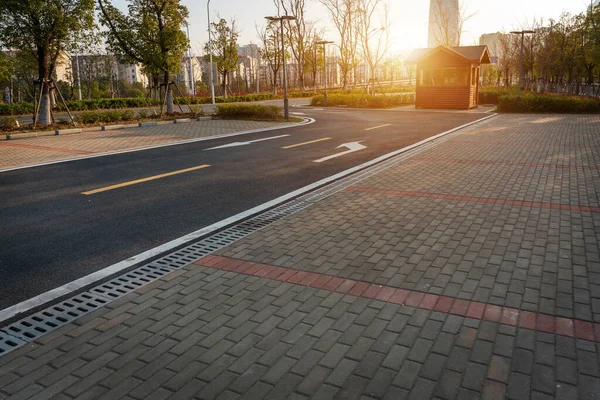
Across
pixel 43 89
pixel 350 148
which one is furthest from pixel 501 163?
pixel 43 89

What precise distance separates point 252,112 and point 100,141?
32.2ft

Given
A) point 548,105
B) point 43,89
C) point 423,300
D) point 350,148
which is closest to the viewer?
point 423,300

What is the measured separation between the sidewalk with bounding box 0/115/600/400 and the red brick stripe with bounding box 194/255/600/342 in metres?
0.02

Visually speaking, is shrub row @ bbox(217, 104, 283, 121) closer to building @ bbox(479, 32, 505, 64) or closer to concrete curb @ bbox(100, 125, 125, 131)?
concrete curb @ bbox(100, 125, 125, 131)

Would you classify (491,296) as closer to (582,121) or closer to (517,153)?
(517,153)

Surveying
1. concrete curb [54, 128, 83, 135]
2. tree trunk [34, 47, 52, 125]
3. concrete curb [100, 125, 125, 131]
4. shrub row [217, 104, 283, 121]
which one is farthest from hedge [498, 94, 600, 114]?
tree trunk [34, 47, 52, 125]

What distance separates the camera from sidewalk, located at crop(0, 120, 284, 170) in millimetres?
13413

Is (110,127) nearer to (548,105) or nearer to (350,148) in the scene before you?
(350,148)

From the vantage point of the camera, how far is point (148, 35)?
23.6 meters

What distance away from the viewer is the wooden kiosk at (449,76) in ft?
98.6

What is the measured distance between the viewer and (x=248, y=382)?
10.3ft

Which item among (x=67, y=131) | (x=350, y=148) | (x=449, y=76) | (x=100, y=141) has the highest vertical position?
(x=449, y=76)

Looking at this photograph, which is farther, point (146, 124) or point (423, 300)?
point (146, 124)

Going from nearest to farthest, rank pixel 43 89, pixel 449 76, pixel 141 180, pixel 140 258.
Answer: pixel 140 258
pixel 141 180
pixel 43 89
pixel 449 76
